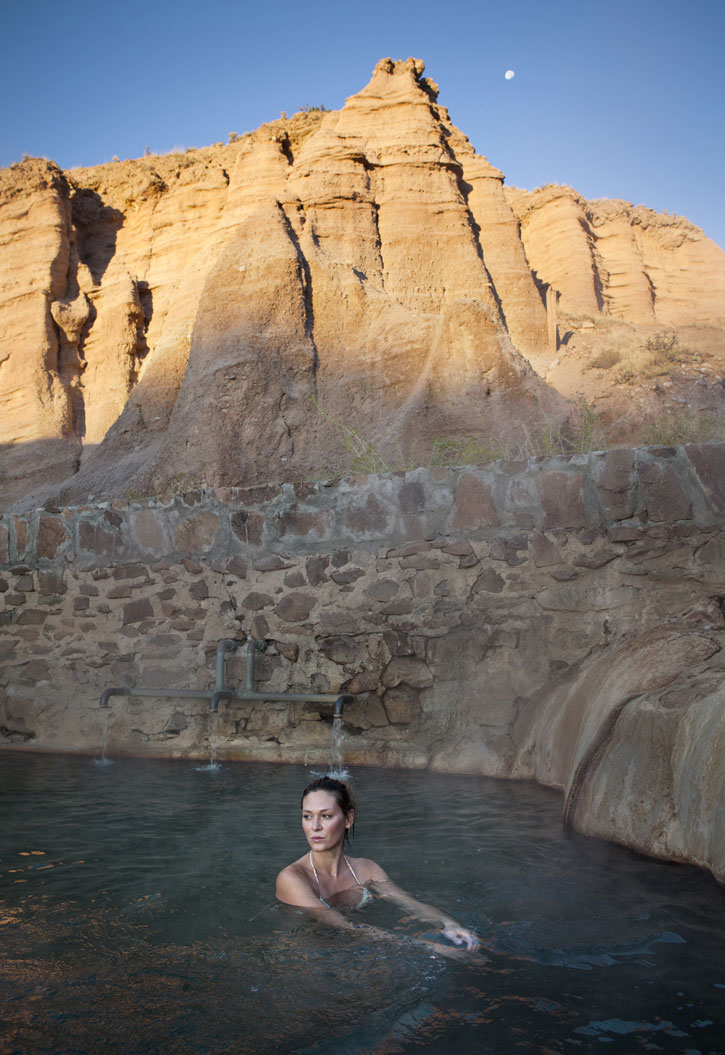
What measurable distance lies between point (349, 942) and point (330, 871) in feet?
1.62

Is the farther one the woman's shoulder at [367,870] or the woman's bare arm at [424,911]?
the woman's shoulder at [367,870]

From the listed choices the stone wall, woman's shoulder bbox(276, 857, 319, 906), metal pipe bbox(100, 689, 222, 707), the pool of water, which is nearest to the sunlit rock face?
the stone wall

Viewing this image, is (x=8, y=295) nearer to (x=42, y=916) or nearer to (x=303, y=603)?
(x=303, y=603)

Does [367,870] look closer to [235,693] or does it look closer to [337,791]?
[337,791]

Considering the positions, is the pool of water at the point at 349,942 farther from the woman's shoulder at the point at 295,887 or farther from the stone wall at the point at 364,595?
the stone wall at the point at 364,595

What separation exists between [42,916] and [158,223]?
16170 mm

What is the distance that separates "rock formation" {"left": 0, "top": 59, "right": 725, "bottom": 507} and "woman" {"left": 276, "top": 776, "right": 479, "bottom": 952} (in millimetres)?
8379

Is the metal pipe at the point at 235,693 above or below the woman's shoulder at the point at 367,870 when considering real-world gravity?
above

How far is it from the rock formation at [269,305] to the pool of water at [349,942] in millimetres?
7984

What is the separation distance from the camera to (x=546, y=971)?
86.7 inches

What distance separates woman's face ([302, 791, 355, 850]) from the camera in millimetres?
2953

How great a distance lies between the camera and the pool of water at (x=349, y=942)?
1.90 meters

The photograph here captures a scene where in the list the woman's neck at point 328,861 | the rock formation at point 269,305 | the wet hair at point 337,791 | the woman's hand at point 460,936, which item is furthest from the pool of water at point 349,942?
the rock formation at point 269,305

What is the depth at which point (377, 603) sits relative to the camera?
5070mm
